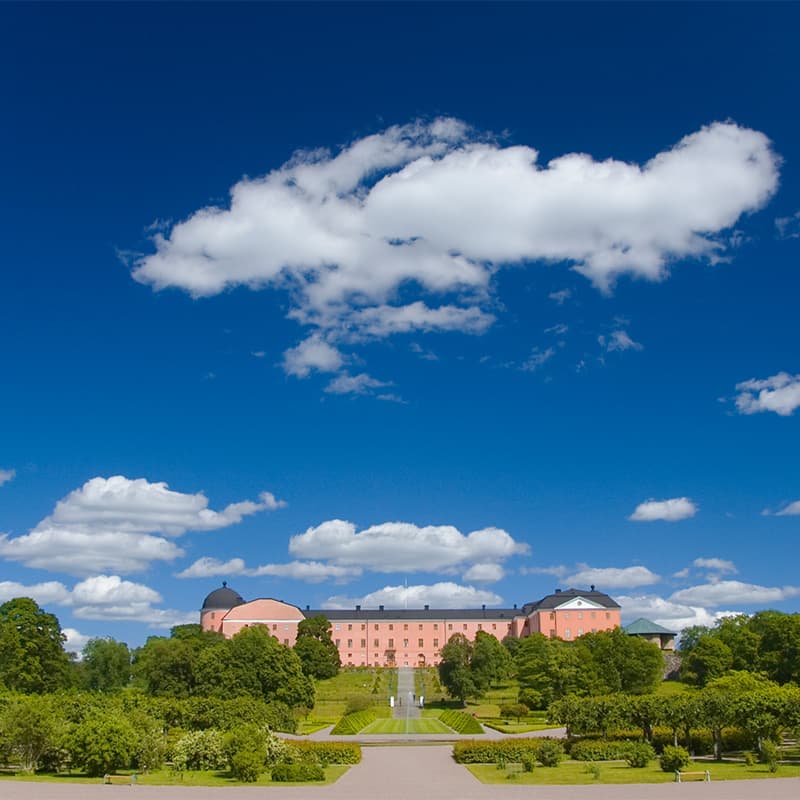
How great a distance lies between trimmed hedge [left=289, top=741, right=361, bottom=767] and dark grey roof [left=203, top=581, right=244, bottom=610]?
105062 mm

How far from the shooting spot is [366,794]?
27.5 metres

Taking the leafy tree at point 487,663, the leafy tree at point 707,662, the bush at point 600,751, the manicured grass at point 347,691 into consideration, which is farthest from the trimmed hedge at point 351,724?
the leafy tree at point 707,662

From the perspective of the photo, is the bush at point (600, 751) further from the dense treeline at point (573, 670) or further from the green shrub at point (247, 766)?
the dense treeline at point (573, 670)

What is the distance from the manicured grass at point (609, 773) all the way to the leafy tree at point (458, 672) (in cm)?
4656

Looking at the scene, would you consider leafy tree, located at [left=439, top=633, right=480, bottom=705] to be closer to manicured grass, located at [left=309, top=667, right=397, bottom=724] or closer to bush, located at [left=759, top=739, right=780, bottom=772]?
manicured grass, located at [left=309, top=667, right=397, bottom=724]

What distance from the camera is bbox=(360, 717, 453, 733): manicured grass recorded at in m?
58.7

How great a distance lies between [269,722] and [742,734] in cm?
2443

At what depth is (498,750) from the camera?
122 feet

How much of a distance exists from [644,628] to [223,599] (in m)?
63.9

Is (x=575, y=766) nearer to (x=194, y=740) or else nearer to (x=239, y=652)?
(x=194, y=740)

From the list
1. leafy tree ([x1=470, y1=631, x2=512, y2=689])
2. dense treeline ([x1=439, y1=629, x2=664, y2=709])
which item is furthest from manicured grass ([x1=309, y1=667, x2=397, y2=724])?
leafy tree ([x1=470, y1=631, x2=512, y2=689])

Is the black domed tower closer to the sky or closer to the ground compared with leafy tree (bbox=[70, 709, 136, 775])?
closer to the sky

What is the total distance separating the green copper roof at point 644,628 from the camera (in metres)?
133

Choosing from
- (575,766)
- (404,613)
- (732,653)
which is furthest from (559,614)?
(575,766)
